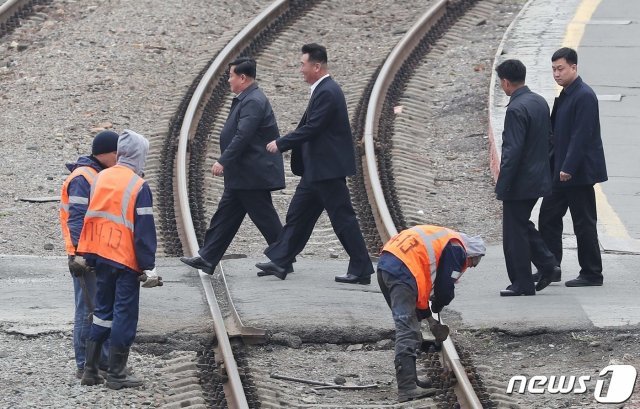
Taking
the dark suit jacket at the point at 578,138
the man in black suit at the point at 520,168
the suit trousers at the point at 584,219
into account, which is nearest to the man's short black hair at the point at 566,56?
the dark suit jacket at the point at 578,138

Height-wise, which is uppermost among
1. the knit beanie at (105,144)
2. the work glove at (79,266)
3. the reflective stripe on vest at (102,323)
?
the knit beanie at (105,144)

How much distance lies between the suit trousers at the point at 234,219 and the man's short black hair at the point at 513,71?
6.59ft

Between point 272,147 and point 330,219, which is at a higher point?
point 272,147

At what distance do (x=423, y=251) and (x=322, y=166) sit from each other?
2342 millimetres

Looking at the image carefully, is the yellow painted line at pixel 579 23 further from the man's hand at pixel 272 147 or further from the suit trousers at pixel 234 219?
the man's hand at pixel 272 147

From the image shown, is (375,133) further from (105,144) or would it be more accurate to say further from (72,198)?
(72,198)

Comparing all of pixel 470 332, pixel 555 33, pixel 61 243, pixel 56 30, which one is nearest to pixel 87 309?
pixel 470 332

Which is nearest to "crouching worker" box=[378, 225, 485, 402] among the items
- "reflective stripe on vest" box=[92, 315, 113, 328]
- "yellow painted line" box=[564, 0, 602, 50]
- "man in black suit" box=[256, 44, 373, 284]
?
"reflective stripe on vest" box=[92, 315, 113, 328]

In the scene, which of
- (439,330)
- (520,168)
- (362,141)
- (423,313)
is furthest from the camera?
(362,141)

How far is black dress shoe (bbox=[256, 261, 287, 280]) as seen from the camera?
400 inches

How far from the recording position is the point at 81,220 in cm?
793

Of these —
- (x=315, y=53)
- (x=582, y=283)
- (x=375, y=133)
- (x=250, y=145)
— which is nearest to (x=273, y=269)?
(x=250, y=145)
